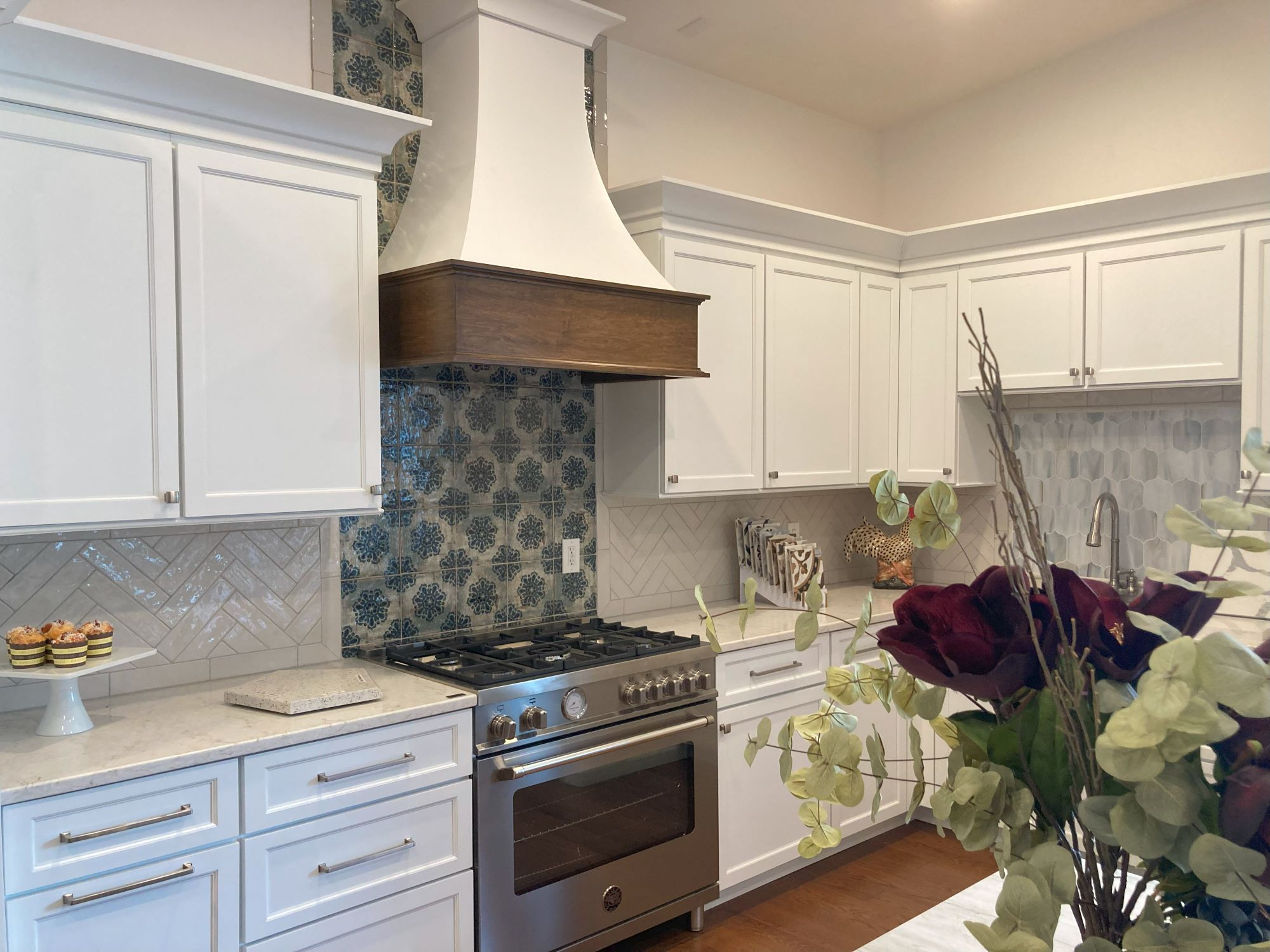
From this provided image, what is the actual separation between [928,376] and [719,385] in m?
1.10

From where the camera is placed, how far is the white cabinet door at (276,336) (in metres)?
2.31

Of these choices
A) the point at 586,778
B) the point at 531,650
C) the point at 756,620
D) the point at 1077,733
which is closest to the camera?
the point at 1077,733

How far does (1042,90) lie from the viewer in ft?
13.5

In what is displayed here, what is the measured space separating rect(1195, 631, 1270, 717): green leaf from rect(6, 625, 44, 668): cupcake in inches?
89.4

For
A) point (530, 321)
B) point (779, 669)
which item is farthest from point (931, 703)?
point (779, 669)

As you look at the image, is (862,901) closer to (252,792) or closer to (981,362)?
(252,792)

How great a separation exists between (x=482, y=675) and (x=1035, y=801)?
2087 mm

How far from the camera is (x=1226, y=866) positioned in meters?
0.51

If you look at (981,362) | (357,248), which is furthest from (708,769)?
(981,362)

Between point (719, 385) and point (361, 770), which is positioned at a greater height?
point (719, 385)

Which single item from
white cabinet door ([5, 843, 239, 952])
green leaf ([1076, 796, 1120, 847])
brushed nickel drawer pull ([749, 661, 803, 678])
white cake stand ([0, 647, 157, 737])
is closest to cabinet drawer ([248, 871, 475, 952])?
white cabinet door ([5, 843, 239, 952])

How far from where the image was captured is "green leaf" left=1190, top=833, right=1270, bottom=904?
51 cm

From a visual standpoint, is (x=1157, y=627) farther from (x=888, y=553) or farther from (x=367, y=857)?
(x=888, y=553)

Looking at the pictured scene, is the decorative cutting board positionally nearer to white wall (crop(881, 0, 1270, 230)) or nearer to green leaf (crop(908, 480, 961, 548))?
green leaf (crop(908, 480, 961, 548))
